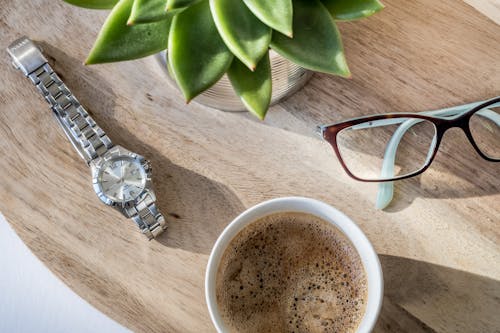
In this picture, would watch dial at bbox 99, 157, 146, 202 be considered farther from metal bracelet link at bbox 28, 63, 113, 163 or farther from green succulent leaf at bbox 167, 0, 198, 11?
green succulent leaf at bbox 167, 0, 198, 11

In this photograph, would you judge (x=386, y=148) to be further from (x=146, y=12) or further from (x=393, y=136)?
(x=146, y=12)

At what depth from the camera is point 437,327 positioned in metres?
0.86

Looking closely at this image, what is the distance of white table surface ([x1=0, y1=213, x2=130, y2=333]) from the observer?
1.24 m

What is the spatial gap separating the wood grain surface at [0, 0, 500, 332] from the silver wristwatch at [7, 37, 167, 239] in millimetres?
21

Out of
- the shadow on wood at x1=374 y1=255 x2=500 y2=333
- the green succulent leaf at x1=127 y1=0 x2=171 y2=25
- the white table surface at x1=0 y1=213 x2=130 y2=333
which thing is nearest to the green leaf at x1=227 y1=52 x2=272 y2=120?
the green succulent leaf at x1=127 y1=0 x2=171 y2=25

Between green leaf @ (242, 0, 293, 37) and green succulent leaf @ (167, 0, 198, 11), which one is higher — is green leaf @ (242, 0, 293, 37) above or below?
below

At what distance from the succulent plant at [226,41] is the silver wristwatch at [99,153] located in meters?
0.26

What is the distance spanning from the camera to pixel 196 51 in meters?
0.63

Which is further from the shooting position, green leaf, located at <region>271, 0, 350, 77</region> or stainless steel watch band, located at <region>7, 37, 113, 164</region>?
stainless steel watch band, located at <region>7, 37, 113, 164</region>

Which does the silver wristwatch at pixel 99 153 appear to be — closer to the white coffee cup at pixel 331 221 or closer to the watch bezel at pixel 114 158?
the watch bezel at pixel 114 158

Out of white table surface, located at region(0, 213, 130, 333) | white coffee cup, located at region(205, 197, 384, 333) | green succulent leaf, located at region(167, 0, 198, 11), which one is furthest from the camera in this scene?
white table surface, located at region(0, 213, 130, 333)

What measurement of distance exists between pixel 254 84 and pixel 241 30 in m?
0.06

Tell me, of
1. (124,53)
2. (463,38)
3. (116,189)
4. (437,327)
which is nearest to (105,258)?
(116,189)

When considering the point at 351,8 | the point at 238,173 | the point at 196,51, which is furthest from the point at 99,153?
the point at 351,8
